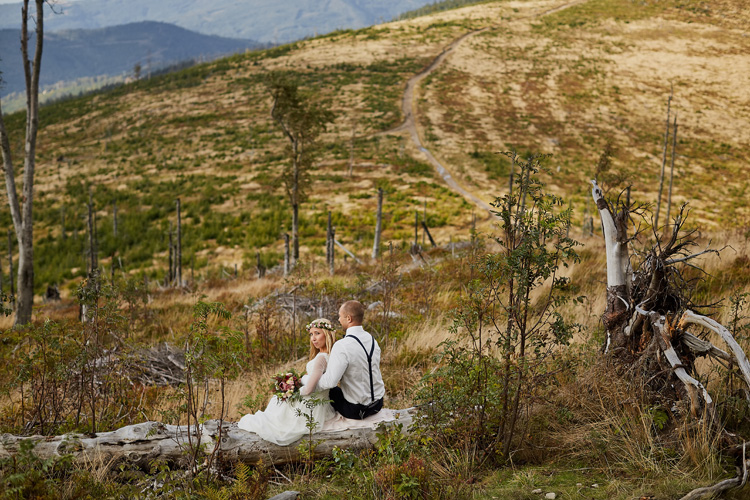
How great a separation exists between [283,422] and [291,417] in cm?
9

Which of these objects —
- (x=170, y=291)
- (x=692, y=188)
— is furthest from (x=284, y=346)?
(x=692, y=188)

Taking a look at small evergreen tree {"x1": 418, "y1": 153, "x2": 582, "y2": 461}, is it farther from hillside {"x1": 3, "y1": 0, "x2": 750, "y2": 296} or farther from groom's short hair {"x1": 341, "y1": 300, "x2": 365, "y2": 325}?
hillside {"x1": 3, "y1": 0, "x2": 750, "y2": 296}

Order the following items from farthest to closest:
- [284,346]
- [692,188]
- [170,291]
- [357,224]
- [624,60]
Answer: [624,60], [692,188], [357,224], [170,291], [284,346]

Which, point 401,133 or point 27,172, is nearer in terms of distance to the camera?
point 27,172

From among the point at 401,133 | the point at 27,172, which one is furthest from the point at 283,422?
the point at 401,133

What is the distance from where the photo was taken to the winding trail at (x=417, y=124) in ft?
112

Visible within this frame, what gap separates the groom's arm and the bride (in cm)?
7

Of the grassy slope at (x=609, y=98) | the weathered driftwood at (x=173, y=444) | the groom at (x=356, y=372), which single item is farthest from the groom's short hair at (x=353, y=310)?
the grassy slope at (x=609, y=98)

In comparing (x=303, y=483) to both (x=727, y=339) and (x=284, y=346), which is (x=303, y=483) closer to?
(x=727, y=339)

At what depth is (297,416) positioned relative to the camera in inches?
172

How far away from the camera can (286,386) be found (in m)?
4.40

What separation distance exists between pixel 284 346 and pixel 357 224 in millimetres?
19954

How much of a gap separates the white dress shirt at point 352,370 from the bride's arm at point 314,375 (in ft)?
0.16

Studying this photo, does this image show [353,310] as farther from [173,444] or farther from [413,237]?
[413,237]
